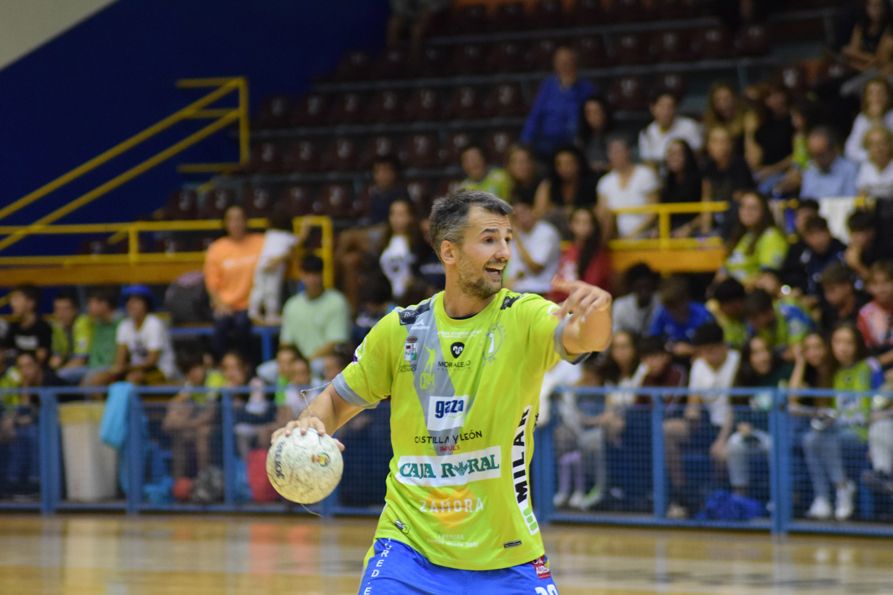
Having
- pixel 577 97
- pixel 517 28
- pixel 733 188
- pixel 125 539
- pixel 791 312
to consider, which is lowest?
pixel 125 539

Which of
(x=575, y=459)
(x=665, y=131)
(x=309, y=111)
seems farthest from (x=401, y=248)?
(x=309, y=111)

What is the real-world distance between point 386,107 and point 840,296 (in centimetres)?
960

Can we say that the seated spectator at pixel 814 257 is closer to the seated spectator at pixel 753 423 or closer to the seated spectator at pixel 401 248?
the seated spectator at pixel 753 423

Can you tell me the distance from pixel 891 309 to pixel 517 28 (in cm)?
1044

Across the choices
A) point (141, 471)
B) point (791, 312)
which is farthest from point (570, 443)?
point (141, 471)

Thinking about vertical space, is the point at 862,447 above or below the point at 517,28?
below

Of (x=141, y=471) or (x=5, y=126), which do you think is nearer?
(x=141, y=471)

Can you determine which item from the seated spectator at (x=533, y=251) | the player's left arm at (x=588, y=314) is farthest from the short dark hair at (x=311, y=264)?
the player's left arm at (x=588, y=314)

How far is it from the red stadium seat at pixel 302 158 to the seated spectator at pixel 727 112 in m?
7.03

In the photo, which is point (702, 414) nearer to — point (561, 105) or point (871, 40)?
point (561, 105)

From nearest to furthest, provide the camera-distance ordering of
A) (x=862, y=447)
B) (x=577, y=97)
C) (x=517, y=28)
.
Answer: (x=862, y=447) → (x=577, y=97) → (x=517, y=28)

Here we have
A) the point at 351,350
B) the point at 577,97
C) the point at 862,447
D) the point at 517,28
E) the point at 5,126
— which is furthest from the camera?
the point at 517,28

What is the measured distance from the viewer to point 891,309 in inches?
488

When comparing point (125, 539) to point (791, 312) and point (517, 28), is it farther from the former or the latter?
point (517, 28)
